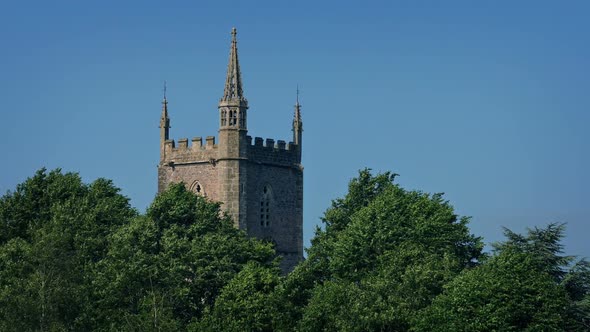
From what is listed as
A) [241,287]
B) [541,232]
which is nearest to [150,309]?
[241,287]

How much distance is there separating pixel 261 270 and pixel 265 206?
70.9 ft

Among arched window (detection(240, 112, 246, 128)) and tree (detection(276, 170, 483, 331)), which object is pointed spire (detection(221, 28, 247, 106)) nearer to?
arched window (detection(240, 112, 246, 128))

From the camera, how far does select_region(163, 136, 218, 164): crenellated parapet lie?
122938mm

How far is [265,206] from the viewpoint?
123500 mm

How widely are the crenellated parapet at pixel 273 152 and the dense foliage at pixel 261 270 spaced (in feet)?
40.1

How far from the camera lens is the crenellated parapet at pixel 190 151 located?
403 ft

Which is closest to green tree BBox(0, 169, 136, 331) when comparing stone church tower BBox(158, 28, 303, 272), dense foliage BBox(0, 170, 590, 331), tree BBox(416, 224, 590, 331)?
dense foliage BBox(0, 170, 590, 331)

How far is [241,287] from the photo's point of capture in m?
99.3

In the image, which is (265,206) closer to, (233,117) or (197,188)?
(197,188)

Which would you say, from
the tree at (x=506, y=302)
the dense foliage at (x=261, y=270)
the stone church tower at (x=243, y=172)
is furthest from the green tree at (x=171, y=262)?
the tree at (x=506, y=302)

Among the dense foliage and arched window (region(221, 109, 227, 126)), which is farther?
arched window (region(221, 109, 227, 126))

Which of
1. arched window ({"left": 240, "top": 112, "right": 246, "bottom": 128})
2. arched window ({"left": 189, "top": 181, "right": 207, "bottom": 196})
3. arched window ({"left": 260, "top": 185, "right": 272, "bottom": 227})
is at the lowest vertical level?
arched window ({"left": 260, "top": 185, "right": 272, "bottom": 227})

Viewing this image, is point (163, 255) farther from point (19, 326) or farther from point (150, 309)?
point (19, 326)

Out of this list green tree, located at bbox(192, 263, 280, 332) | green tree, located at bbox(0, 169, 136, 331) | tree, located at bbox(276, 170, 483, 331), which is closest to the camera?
green tree, located at bbox(0, 169, 136, 331)
